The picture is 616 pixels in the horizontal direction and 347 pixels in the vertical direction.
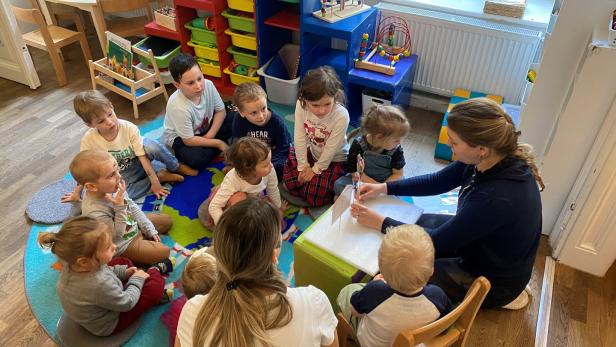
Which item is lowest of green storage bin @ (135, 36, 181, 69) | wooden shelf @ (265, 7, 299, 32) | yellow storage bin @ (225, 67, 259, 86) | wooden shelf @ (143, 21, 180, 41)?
yellow storage bin @ (225, 67, 259, 86)

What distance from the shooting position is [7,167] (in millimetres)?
2844

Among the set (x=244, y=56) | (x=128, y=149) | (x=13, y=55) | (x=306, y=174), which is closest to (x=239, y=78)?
(x=244, y=56)

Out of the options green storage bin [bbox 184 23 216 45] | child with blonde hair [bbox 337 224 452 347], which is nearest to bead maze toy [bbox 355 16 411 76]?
green storage bin [bbox 184 23 216 45]

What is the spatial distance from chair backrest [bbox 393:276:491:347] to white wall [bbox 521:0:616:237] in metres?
1.07

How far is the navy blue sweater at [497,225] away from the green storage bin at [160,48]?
245 cm

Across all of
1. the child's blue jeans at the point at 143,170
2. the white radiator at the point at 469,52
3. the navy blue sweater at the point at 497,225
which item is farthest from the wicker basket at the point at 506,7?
the child's blue jeans at the point at 143,170

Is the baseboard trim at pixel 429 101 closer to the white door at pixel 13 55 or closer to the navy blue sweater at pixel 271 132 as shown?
the navy blue sweater at pixel 271 132

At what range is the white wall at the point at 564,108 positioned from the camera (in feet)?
6.29

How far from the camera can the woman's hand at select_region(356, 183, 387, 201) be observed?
74.8 inches

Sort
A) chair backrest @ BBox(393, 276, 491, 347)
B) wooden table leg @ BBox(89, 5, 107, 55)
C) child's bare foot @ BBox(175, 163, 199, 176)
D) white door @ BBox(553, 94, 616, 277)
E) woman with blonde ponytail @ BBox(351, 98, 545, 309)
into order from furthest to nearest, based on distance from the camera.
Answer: wooden table leg @ BBox(89, 5, 107, 55), child's bare foot @ BBox(175, 163, 199, 176), white door @ BBox(553, 94, 616, 277), woman with blonde ponytail @ BBox(351, 98, 545, 309), chair backrest @ BBox(393, 276, 491, 347)

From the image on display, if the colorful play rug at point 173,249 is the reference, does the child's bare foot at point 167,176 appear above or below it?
above

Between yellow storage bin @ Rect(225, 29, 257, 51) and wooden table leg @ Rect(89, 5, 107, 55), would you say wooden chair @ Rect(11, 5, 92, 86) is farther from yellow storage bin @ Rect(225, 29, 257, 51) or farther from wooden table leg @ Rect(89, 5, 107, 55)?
yellow storage bin @ Rect(225, 29, 257, 51)

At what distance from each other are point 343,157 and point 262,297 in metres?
1.52

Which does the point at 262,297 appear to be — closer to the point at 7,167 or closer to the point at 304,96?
the point at 304,96
